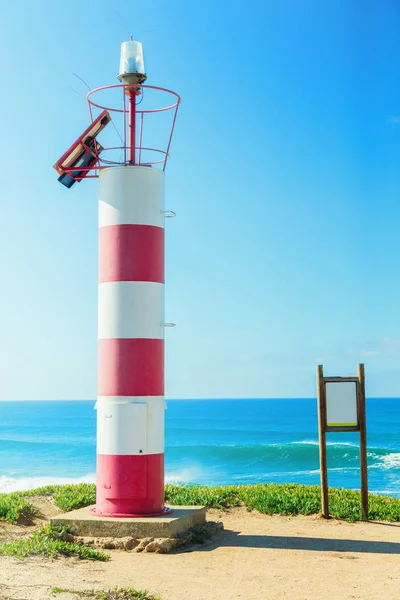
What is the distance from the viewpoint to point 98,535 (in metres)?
9.13

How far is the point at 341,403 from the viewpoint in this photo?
36.7 feet

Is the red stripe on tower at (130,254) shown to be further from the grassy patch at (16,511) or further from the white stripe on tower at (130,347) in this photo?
the grassy patch at (16,511)

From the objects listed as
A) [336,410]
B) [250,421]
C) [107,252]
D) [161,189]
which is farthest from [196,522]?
[250,421]

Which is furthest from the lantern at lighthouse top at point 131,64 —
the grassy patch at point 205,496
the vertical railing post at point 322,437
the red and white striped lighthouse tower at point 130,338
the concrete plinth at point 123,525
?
the grassy patch at point 205,496

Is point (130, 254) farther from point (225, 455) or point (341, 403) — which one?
point (225, 455)

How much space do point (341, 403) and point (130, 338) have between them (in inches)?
144

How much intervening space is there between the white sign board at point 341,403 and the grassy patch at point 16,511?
15.3 ft

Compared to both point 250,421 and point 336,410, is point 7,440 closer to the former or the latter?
point 250,421

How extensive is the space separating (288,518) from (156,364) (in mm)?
3415

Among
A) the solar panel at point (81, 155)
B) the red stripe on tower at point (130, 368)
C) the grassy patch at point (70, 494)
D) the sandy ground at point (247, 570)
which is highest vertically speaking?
the solar panel at point (81, 155)

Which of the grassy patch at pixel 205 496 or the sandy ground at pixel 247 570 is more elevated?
the grassy patch at pixel 205 496

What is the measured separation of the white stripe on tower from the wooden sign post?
9.04 ft

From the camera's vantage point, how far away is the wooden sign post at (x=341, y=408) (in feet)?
36.4

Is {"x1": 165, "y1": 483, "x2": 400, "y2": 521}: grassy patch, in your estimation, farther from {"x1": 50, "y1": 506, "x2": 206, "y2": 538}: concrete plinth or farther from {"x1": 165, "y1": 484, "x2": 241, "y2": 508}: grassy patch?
{"x1": 50, "y1": 506, "x2": 206, "y2": 538}: concrete plinth
